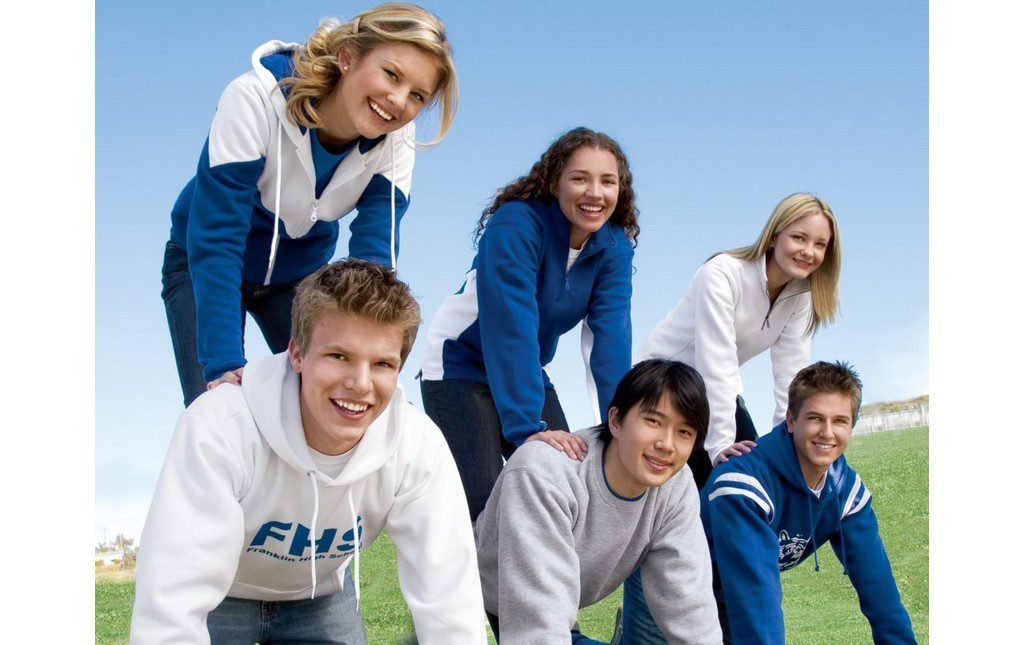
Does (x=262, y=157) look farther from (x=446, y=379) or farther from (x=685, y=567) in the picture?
(x=685, y=567)

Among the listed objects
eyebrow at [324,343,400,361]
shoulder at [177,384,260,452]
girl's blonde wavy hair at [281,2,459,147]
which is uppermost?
girl's blonde wavy hair at [281,2,459,147]

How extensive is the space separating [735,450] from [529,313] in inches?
36.5

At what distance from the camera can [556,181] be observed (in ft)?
11.1

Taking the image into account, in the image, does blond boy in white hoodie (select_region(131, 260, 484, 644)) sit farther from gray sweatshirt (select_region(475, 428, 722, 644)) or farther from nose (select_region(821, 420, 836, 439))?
nose (select_region(821, 420, 836, 439))

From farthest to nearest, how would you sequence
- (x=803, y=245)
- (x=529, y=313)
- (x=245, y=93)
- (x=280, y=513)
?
(x=803, y=245) < (x=529, y=313) < (x=245, y=93) < (x=280, y=513)

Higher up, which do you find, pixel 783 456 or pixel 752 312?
pixel 752 312

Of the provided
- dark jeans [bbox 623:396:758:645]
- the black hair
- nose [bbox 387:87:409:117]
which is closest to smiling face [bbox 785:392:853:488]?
dark jeans [bbox 623:396:758:645]

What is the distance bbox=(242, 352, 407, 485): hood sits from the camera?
2465 millimetres

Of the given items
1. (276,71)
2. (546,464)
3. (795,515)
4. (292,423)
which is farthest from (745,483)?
(276,71)

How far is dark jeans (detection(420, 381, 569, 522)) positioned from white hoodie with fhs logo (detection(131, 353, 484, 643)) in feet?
1.86

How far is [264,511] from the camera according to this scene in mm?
2523

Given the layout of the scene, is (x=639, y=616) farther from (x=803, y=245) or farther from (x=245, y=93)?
(x=245, y=93)

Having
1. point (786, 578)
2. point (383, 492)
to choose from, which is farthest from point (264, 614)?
point (786, 578)

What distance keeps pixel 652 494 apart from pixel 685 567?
0.25 m
